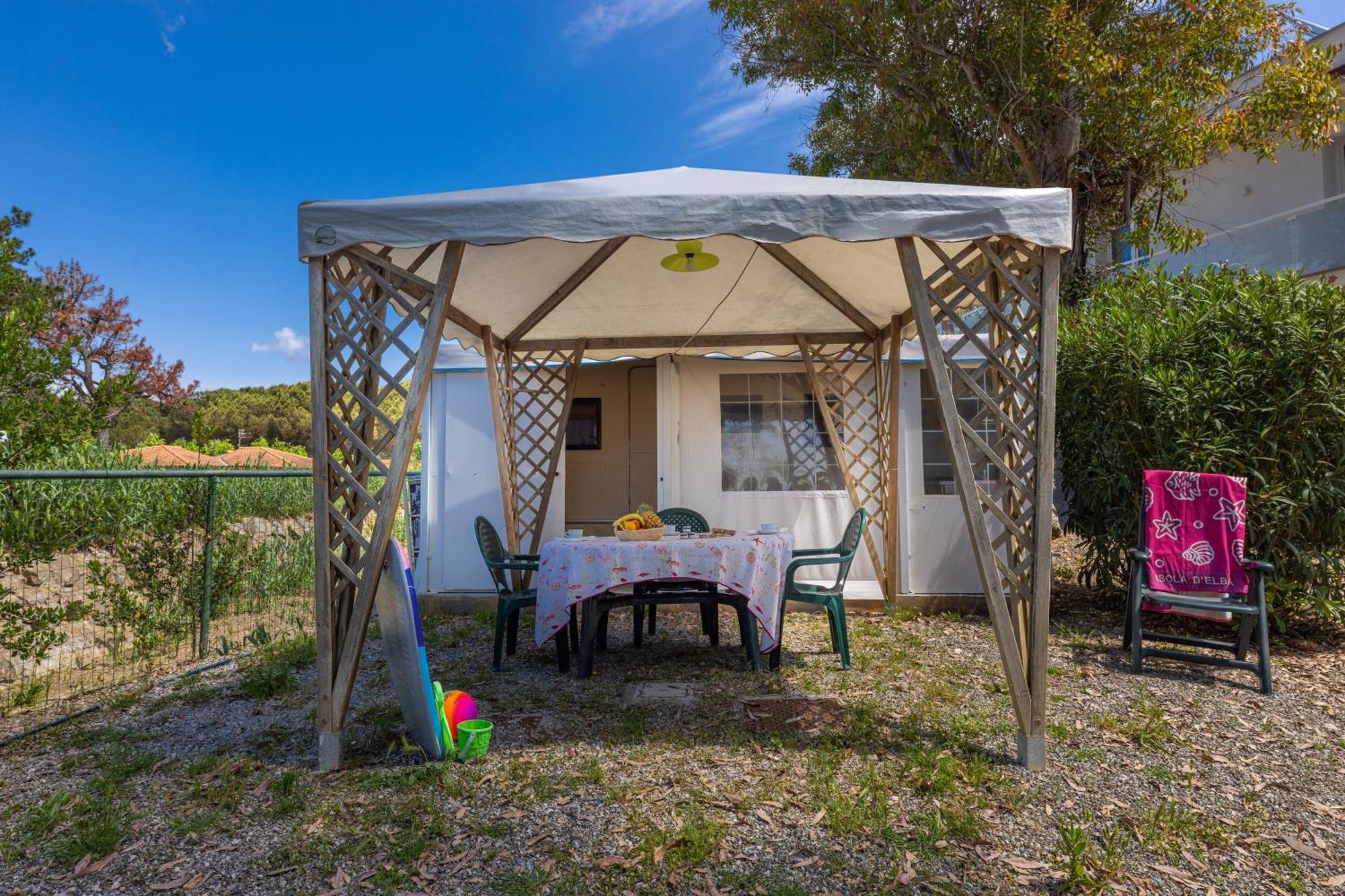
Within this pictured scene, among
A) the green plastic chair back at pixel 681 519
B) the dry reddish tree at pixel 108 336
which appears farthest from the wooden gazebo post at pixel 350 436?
the dry reddish tree at pixel 108 336

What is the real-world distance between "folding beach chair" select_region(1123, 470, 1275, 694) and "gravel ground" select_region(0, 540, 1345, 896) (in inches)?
7.1

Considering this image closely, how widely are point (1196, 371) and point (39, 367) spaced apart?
253 inches

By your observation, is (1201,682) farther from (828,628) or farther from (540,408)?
(540,408)

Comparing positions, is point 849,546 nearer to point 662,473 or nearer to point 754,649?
point 754,649

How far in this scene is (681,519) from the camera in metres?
5.48

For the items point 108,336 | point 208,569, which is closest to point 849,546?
point 208,569

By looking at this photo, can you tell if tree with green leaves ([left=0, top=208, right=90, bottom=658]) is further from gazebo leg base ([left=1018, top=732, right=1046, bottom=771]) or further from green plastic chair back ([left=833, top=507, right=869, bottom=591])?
gazebo leg base ([left=1018, top=732, right=1046, bottom=771])

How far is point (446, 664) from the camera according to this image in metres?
4.21

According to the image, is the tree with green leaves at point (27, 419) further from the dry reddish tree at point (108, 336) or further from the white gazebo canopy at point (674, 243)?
the dry reddish tree at point (108, 336)

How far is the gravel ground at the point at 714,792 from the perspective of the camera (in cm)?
195

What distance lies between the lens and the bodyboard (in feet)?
A: 8.41

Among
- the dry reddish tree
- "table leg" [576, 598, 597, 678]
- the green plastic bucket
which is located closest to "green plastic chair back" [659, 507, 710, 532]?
"table leg" [576, 598, 597, 678]

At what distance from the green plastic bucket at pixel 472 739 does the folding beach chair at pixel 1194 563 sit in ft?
10.8

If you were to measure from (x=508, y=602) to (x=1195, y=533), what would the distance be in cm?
376
